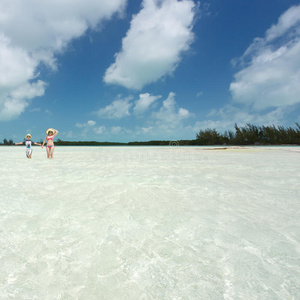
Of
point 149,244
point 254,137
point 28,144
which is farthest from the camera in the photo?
point 254,137

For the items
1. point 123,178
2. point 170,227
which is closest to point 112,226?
point 170,227

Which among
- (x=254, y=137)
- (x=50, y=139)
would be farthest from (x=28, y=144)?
(x=254, y=137)

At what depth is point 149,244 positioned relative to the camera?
5.96 feet

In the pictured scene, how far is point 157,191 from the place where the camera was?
3457mm

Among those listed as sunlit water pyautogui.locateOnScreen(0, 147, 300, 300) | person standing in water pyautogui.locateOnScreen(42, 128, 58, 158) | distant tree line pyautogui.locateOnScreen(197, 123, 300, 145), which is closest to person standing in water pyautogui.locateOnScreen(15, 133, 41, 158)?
person standing in water pyautogui.locateOnScreen(42, 128, 58, 158)

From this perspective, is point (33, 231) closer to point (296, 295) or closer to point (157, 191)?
point (157, 191)

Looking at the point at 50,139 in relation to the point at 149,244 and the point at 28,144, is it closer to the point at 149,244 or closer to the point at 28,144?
the point at 28,144

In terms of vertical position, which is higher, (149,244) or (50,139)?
(50,139)

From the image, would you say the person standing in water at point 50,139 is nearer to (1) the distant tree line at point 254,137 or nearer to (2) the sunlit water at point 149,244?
(2) the sunlit water at point 149,244

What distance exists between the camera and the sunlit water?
1316 millimetres

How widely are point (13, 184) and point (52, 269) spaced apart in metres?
3.14

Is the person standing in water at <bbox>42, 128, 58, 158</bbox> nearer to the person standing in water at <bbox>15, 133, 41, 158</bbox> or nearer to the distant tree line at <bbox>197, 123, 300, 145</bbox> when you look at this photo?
the person standing in water at <bbox>15, 133, 41, 158</bbox>

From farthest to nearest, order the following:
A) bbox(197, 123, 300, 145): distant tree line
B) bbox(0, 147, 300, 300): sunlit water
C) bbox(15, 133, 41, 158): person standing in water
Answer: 1. bbox(197, 123, 300, 145): distant tree line
2. bbox(15, 133, 41, 158): person standing in water
3. bbox(0, 147, 300, 300): sunlit water

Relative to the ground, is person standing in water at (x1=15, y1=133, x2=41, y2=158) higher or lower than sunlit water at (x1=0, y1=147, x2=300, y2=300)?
higher
